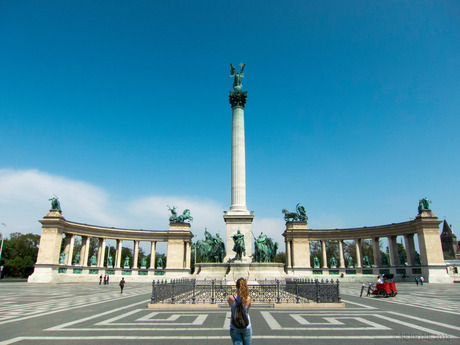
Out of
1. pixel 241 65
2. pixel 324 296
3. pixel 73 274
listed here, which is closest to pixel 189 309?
pixel 324 296

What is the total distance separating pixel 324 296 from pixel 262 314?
16.9ft

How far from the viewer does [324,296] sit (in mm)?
17438

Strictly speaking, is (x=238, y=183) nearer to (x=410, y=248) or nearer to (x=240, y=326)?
(x=240, y=326)

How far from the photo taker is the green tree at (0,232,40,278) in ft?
240

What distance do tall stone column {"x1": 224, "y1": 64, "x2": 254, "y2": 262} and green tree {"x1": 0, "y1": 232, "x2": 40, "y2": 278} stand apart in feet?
212

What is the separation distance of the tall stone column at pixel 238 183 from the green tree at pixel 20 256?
64.8 meters

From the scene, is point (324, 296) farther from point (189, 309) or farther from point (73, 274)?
point (73, 274)

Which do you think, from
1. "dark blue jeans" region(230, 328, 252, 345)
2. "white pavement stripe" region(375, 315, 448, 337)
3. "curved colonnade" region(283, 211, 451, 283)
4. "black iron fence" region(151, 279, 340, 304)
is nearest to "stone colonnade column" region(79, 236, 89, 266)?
"curved colonnade" region(283, 211, 451, 283)

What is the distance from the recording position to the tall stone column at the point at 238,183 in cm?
3619

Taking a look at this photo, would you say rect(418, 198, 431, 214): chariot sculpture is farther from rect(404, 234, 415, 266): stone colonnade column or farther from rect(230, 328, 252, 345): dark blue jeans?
rect(230, 328, 252, 345): dark blue jeans

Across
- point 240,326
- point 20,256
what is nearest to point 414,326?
point 240,326

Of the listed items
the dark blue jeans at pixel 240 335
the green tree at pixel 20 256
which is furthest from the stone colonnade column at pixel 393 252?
the green tree at pixel 20 256

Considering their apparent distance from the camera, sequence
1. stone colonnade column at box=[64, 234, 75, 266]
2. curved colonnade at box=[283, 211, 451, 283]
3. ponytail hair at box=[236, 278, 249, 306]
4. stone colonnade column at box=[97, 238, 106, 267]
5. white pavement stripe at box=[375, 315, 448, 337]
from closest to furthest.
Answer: ponytail hair at box=[236, 278, 249, 306] → white pavement stripe at box=[375, 315, 448, 337] → curved colonnade at box=[283, 211, 451, 283] → stone colonnade column at box=[64, 234, 75, 266] → stone colonnade column at box=[97, 238, 106, 267]

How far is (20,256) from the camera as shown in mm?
78250
